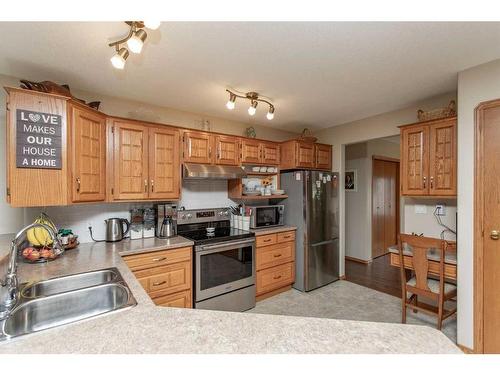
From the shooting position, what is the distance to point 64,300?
1.29 meters

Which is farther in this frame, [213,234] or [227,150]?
[227,150]

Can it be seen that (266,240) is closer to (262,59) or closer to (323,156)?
(323,156)

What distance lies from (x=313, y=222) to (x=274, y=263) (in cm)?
81

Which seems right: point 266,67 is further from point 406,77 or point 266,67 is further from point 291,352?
point 291,352

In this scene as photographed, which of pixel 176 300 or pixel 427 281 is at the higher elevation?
pixel 427 281

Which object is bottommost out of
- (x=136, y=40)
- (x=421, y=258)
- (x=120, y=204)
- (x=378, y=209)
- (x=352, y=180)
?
(x=421, y=258)

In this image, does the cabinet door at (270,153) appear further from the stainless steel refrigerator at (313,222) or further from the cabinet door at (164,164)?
the cabinet door at (164,164)

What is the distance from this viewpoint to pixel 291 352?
69cm

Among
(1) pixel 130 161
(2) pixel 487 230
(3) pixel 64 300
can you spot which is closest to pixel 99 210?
(1) pixel 130 161

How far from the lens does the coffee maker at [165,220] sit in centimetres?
261

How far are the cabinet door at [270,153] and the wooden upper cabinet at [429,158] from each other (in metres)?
1.58

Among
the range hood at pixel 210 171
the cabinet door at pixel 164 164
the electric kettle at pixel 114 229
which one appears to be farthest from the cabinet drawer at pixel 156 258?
the range hood at pixel 210 171

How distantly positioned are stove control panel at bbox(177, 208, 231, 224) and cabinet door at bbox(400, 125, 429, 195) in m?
2.26

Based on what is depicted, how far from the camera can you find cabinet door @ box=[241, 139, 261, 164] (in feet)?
10.3
